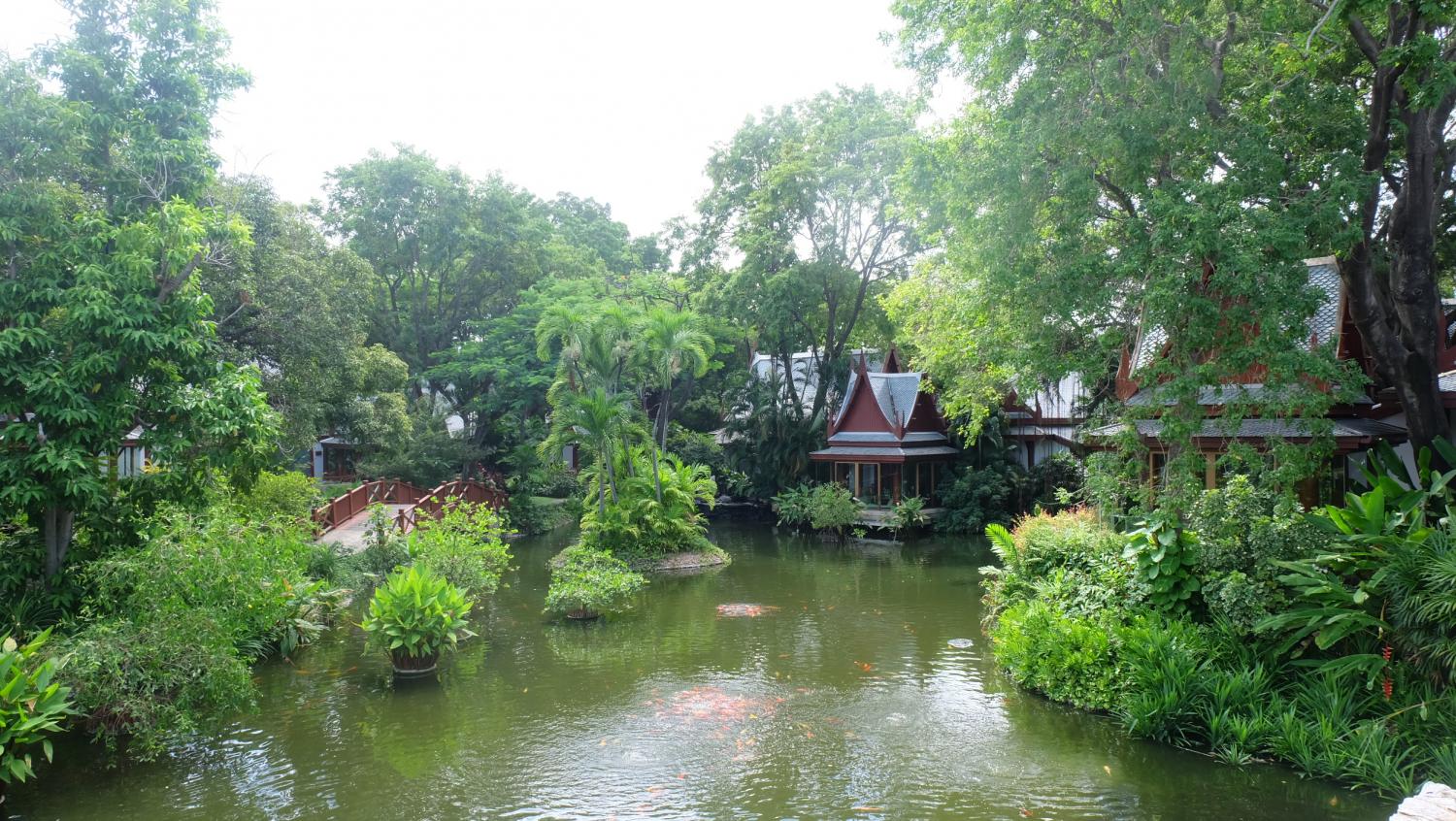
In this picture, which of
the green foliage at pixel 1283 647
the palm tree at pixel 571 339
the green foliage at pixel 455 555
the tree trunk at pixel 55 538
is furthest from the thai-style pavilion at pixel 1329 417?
the tree trunk at pixel 55 538

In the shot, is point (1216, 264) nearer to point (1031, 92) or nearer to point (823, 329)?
point (1031, 92)

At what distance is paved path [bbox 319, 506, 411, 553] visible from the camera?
57.9 feet

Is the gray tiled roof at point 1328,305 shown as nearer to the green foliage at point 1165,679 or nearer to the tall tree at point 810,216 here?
the green foliage at point 1165,679

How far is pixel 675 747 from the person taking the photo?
27.6 feet

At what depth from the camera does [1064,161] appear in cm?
1060

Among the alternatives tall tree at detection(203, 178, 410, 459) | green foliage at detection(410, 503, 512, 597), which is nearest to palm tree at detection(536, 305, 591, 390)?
tall tree at detection(203, 178, 410, 459)

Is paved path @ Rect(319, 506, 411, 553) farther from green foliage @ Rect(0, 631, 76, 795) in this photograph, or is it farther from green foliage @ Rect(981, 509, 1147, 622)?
green foliage @ Rect(981, 509, 1147, 622)

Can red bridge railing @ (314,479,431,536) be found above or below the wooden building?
below

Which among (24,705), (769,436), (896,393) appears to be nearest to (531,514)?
(769,436)

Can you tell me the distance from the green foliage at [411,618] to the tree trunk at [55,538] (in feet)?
10.6

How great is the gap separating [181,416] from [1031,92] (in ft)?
34.8

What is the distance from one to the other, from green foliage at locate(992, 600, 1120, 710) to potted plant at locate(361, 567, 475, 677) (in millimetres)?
7190

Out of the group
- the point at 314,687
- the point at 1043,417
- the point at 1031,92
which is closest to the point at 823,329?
the point at 1043,417

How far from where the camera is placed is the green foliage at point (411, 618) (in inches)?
419
